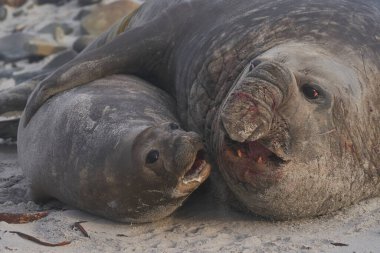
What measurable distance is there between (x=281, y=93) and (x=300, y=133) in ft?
0.77

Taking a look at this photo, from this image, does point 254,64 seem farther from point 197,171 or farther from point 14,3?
point 14,3

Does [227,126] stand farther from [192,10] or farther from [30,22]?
[30,22]

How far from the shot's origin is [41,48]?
434 inches

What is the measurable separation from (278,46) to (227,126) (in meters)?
1.01

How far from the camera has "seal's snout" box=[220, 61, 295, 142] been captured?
3.57 m

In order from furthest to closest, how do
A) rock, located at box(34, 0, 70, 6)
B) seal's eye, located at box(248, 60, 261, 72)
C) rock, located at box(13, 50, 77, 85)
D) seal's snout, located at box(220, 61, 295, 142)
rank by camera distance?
rock, located at box(34, 0, 70, 6), rock, located at box(13, 50, 77, 85), seal's eye, located at box(248, 60, 261, 72), seal's snout, located at box(220, 61, 295, 142)

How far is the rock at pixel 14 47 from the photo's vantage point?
11.1 meters

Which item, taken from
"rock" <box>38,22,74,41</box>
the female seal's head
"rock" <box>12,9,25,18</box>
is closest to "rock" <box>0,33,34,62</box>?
"rock" <box>38,22,74,41</box>

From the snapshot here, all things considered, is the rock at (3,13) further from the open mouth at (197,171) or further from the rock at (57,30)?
the open mouth at (197,171)

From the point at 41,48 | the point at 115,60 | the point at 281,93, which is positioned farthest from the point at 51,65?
the point at 281,93

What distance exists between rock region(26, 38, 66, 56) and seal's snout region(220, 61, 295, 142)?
768cm

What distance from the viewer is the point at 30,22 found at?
13.0m

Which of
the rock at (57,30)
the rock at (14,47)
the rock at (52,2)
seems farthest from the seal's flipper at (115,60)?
the rock at (52,2)

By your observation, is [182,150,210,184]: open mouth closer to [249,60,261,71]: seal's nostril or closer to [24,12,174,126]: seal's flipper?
[249,60,261,71]: seal's nostril
